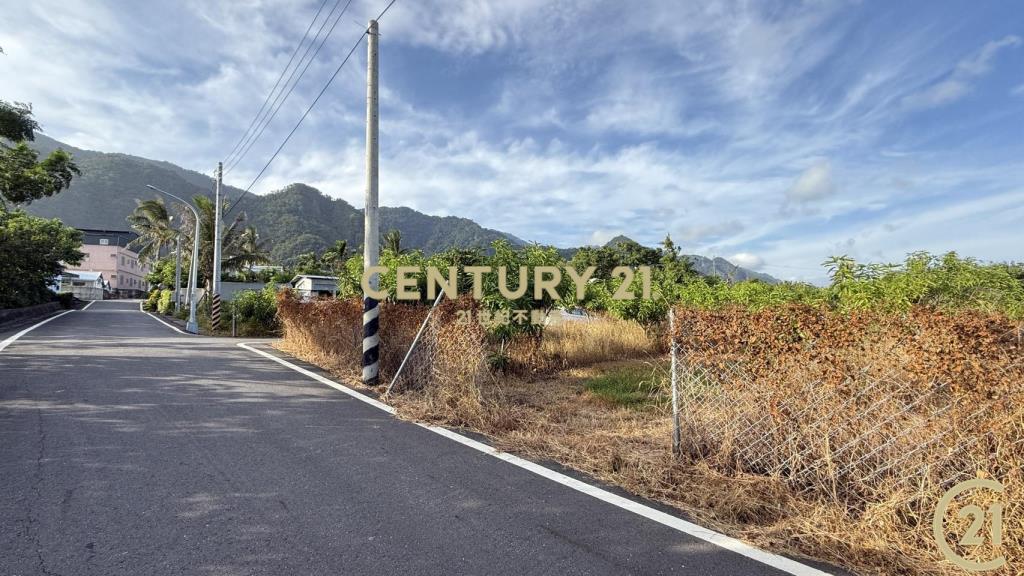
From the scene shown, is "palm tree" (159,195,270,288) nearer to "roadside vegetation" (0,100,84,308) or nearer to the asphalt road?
"roadside vegetation" (0,100,84,308)

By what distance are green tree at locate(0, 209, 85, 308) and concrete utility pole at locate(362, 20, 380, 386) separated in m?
23.9

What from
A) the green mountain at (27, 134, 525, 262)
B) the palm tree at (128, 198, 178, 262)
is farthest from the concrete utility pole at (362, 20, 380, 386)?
the green mountain at (27, 134, 525, 262)

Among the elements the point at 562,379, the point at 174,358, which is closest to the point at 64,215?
the point at 174,358

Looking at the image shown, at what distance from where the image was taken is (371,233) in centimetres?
777

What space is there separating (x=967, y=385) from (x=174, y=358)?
39.6 feet

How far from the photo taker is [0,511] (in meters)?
3.04

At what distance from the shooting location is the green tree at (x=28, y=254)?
24.7 metres

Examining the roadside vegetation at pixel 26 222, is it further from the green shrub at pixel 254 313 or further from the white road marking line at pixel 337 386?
the white road marking line at pixel 337 386

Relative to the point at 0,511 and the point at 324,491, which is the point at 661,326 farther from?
the point at 0,511

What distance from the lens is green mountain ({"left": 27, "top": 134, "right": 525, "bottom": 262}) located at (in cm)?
7562

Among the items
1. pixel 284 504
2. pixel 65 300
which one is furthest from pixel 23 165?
pixel 65 300

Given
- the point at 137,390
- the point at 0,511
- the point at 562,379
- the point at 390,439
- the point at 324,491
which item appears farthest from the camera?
the point at 562,379

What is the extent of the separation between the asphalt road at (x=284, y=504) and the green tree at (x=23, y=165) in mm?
12079

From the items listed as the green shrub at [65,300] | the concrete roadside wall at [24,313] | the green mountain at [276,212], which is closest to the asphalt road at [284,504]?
the concrete roadside wall at [24,313]
